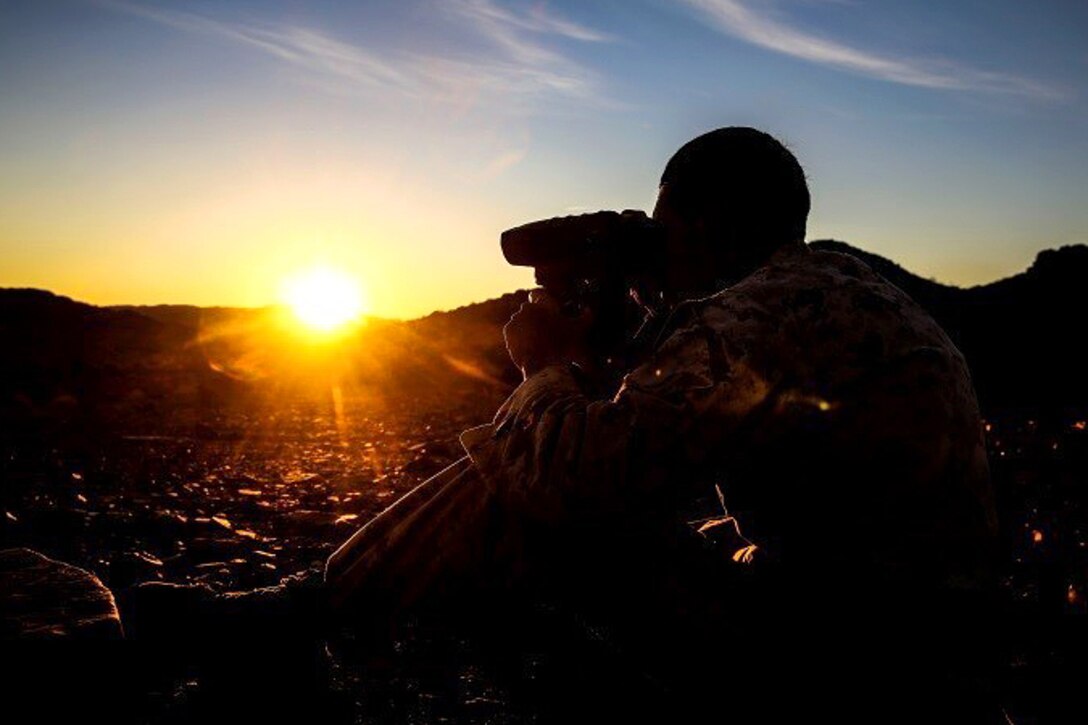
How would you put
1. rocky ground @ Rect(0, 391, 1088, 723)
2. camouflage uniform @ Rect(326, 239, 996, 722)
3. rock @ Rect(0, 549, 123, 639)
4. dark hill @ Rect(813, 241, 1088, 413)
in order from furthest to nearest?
dark hill @ Rect(813, 241, 1088, 413) < rocky ground @ Rect(0, 391, 1088, 723) < rock @ Rect(0, 549, 123, 639) < camouflage uniform @ Rect(326, 239, 996, 722)

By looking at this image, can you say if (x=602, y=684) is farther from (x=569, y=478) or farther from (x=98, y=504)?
(x=98, y=504)

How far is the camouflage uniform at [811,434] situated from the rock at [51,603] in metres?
1.58

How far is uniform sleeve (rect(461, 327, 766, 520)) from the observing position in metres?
1.90

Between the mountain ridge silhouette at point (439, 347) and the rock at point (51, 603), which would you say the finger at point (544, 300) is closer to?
the rock at point (51, 603)

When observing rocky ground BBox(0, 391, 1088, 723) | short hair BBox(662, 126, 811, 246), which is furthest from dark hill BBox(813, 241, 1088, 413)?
short hair BBox(662, 126, 811, 246)

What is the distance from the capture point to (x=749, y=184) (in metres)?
2.26

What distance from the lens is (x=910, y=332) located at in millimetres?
1965

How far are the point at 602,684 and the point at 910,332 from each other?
164 centimetres

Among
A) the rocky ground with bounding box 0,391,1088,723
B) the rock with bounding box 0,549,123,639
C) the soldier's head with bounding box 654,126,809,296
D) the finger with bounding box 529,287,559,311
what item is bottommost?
the rocky ground with bounding box 0,391,1088,723

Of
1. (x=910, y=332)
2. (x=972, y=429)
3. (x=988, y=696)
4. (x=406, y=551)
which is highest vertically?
(x=910, y=332)

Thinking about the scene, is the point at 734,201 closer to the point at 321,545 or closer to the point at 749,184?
the point at 749,184

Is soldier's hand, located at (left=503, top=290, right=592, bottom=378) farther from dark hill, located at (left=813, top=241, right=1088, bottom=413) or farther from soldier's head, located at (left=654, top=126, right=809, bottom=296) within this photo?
dark hill, located at (left=813, top=241, right=1088, bottom=413)

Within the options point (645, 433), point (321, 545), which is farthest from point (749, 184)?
point (321, 545)

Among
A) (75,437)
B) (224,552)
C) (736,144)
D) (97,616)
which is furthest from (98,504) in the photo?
(736,144)
